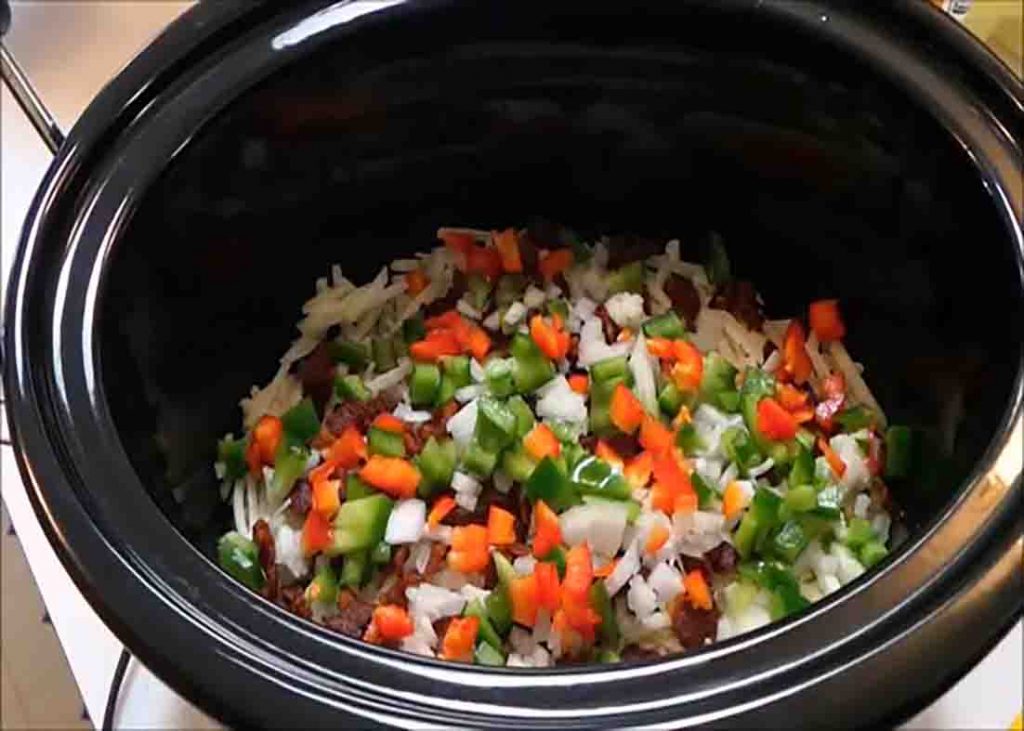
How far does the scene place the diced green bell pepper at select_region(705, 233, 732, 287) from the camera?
104cm

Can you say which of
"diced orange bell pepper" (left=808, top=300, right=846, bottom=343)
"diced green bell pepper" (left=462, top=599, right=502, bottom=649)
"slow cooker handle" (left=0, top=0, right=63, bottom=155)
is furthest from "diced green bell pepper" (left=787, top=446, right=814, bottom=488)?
"slow cooker handle" (left=0, top=0, right=63, bottom=155)

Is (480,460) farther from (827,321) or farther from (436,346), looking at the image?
(827,321)

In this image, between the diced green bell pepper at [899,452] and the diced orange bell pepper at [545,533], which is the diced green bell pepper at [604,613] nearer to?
the diced orange bell pepper at [545,533]

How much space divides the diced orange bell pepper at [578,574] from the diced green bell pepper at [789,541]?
0.11 metres

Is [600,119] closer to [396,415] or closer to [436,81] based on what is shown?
[436,81]

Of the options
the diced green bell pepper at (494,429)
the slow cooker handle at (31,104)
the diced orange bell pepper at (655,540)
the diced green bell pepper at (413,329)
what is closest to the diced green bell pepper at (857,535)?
the diced orange bell pepper at (655,540)

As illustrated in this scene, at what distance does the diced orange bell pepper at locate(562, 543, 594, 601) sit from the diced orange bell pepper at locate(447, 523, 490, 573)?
2.1 inches

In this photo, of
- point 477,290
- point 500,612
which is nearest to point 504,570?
point 500,612

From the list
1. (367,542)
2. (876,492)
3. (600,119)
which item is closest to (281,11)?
(600,119)

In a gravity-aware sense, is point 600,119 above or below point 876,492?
above

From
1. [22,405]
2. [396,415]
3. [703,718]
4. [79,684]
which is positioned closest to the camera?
[703,718]

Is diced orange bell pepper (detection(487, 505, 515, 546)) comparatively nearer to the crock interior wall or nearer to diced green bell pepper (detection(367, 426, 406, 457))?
diced green bell pepper (detection(367, 426, 406, 457))

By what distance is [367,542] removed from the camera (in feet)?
2.99

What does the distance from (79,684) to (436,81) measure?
43 centimetres
